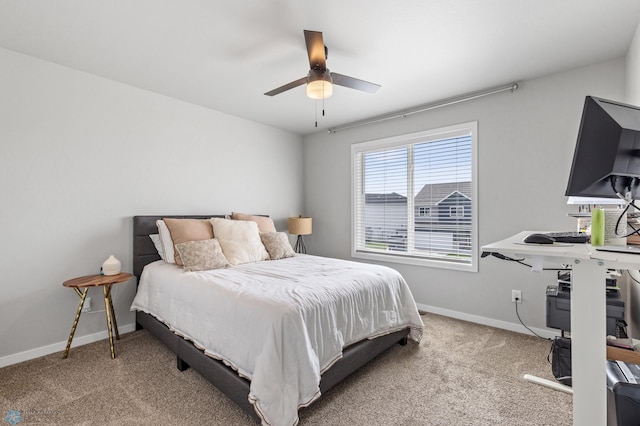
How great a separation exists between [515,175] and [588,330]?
2.29 m

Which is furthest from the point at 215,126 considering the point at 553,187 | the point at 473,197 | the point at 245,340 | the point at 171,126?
the point at 553,187

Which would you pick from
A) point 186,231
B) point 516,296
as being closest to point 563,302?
point 516,296

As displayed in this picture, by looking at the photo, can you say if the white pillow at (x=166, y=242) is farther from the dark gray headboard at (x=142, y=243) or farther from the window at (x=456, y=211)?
the window at (x=456, y=211)

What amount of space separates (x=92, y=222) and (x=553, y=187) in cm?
440

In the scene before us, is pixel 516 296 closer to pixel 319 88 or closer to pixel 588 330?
pixel 588 330

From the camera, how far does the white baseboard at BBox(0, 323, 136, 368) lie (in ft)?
7.70

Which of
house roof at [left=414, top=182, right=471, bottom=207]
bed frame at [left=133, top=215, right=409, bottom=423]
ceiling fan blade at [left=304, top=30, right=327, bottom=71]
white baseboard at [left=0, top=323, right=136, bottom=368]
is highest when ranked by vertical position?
ceiling fan blade at [left=304, top=30, right=327, bottom=71]

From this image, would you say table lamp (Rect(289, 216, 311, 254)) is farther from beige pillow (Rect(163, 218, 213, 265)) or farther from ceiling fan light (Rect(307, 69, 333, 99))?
ceiling fan light (Rect(307, 69, 333, 99))

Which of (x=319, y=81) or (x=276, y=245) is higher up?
(x=319, y=81)

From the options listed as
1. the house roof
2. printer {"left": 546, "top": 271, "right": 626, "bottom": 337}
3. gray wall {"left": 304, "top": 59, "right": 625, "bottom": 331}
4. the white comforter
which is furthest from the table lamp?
printer {"left": 546, "top": 271, "right": 626, "bottom": 337}

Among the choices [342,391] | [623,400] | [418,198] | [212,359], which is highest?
[418,198]

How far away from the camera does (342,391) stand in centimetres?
198

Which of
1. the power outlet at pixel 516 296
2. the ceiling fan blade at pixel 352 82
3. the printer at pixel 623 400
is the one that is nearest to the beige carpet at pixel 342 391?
the power outlet at pixel 516 296

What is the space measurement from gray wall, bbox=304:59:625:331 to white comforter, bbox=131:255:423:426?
1028 millimetres
